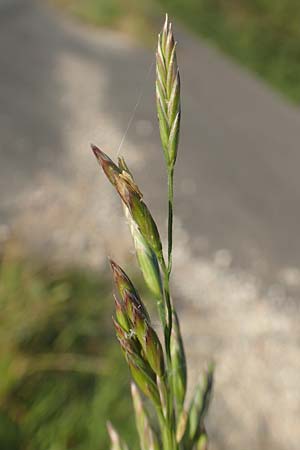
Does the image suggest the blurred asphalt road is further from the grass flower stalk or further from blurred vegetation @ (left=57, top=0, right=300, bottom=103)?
the grass flower stalk

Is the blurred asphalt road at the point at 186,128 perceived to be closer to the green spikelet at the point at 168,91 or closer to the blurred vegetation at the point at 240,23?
the blurred vegetation at the point at 240,23

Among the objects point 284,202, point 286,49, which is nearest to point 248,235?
point 284,202

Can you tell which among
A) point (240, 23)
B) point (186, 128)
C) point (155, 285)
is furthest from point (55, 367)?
point (240, 23)

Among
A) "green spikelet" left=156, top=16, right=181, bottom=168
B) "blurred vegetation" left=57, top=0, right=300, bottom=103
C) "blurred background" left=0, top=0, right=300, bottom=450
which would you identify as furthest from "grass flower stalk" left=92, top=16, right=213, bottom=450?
"blurred vegetation" left=57, top=0, right=300, bottom=103

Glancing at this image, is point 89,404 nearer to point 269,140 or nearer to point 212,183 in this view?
point 212,183

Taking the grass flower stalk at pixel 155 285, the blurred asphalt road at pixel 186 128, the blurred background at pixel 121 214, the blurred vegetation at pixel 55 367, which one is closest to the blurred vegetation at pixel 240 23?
the blurred background at pixel 121 214

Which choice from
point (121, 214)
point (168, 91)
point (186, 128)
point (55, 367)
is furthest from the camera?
point (186, 128)

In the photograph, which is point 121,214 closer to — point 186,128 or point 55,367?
point 186,128
